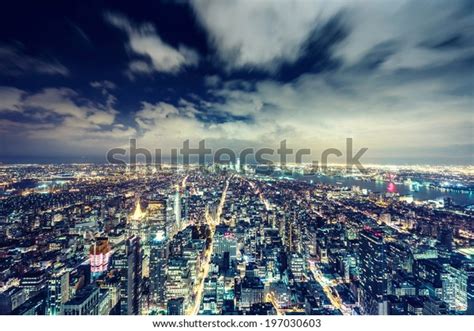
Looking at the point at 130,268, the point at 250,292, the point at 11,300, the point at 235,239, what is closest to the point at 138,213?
the point at 130,268

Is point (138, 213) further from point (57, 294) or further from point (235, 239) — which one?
point (57, 294)

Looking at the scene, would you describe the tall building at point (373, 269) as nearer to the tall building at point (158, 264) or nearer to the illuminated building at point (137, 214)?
the tall building at point (158, 264)

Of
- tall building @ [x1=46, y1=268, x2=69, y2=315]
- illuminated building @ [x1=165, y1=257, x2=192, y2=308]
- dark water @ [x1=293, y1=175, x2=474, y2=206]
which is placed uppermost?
dark water @ [x1=293, y1=175, x2=474, y2=206]

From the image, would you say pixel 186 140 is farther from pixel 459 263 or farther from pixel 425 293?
pixel 459 263

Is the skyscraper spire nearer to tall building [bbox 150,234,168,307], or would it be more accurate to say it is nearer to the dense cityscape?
the dense cityscape

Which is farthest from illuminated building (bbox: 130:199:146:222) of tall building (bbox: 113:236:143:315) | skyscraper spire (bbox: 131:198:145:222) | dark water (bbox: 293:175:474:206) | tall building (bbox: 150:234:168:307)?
dark water (bbox: 293:175:474:206)
